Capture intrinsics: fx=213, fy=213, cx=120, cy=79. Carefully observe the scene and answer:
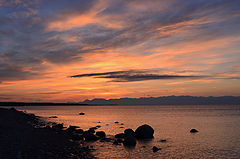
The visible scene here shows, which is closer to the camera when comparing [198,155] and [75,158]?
[75,158]

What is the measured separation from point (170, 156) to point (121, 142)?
30.6 ft

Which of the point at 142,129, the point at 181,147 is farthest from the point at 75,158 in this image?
the point at 142,129

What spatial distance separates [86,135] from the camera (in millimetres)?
35094

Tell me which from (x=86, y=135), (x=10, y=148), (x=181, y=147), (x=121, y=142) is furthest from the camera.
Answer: (x=86, y=135)

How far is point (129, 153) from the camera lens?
85.9 ft

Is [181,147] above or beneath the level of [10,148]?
beneath

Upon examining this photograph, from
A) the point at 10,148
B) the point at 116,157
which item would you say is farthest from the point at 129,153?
the point at 10,148

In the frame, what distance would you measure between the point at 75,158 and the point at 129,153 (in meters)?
7.96

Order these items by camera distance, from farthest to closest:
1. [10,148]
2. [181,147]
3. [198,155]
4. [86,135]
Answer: [86,135]
[181,147]
[198,155]
[10,148]

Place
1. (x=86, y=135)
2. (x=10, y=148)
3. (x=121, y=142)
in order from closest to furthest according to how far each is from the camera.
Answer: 1. (x=10, y=148)
2. (x=121, y=142)
3. (x=86, y=135)

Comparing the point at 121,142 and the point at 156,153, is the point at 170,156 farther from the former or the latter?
the point at 121,142

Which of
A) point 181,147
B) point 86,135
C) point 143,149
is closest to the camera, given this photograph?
point 143,149

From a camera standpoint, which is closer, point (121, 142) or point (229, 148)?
point (229, 148)

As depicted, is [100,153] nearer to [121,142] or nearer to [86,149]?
[86,149]
